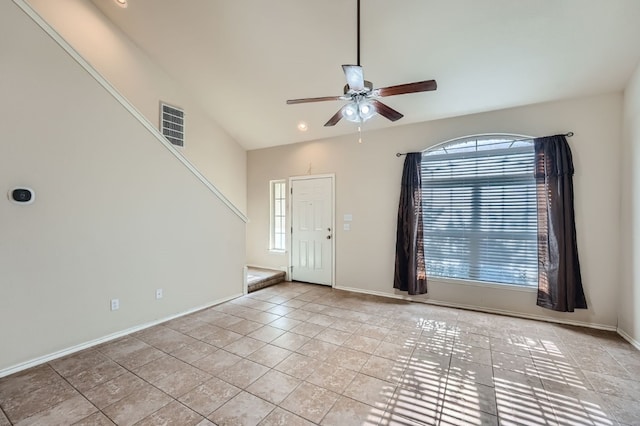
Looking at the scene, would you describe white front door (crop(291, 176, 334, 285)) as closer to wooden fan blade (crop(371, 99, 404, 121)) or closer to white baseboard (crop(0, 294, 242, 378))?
white baseboard (crop(0, 294, 242, 378))


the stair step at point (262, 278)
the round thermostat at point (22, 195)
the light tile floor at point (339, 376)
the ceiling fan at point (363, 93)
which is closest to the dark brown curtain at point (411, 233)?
the light tile floor at point (339, 376)

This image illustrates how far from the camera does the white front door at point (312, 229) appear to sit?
532 centimetres

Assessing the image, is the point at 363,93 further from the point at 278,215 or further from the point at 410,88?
the point at 278,215

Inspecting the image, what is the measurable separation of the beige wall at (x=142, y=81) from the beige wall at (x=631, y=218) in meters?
6.04

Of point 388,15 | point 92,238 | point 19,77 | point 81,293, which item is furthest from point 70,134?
point 388,15

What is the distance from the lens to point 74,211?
2.89m

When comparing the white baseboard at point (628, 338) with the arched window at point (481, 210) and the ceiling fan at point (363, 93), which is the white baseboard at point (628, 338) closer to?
the arched window at point (481, 210)

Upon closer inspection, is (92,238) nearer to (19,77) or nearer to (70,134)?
(70,134)

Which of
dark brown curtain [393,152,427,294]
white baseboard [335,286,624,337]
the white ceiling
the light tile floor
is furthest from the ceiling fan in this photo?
white baseboard [335,286,624,337]

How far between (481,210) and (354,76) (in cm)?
292

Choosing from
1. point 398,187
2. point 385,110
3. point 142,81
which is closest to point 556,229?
point 398,187

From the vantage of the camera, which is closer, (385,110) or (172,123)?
(385,110)

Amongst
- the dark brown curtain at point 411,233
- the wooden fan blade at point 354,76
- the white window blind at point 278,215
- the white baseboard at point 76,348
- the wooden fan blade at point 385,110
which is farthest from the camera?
the white window blind at point 278,215

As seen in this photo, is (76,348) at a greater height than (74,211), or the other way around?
(74,211)
